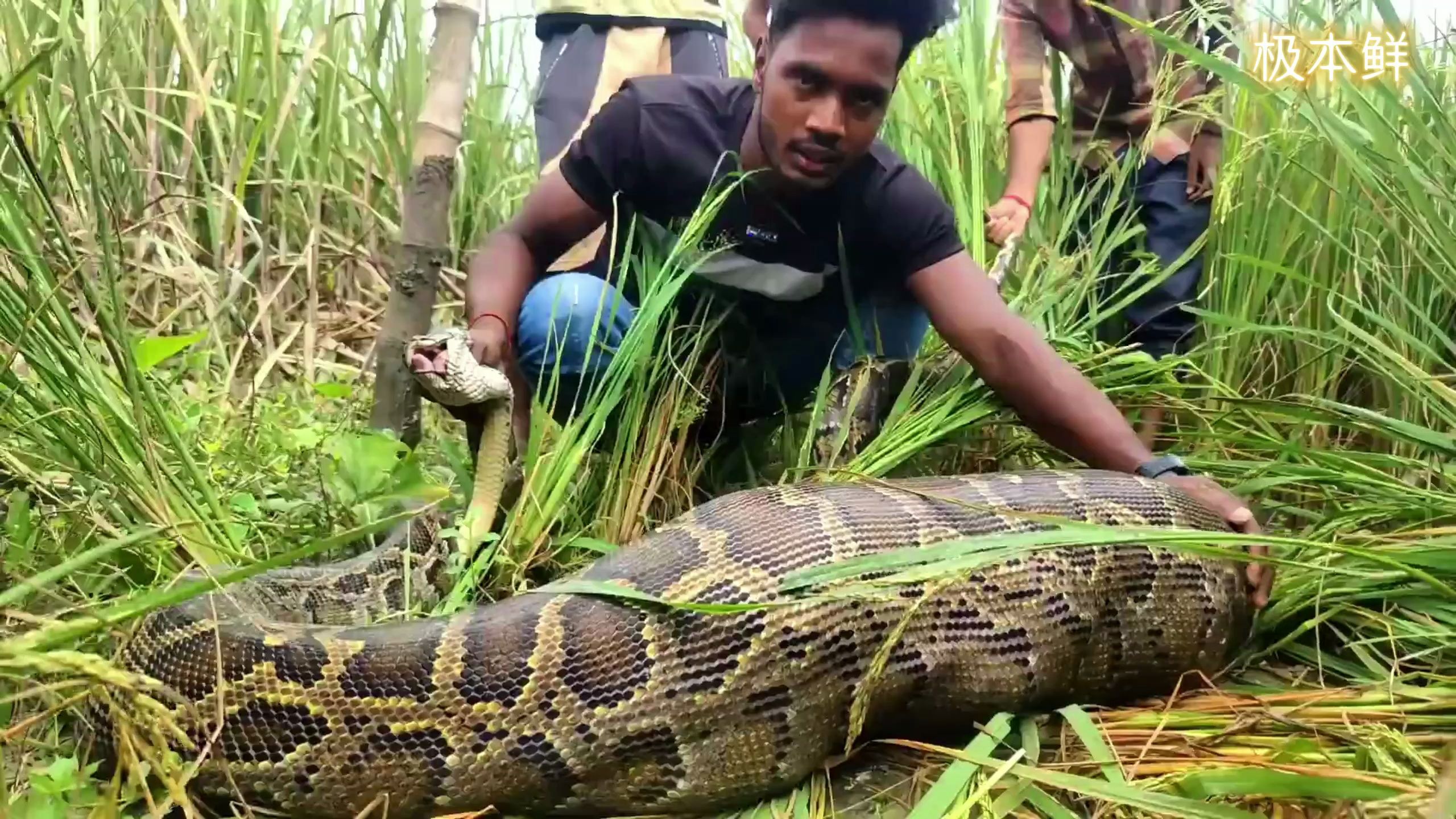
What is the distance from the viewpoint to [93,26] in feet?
10.2

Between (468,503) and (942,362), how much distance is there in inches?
54.6

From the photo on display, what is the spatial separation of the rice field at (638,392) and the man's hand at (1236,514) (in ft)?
0.21

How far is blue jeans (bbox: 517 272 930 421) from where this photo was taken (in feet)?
7.75

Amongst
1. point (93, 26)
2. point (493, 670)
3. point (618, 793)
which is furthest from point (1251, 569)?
point (93, 26)

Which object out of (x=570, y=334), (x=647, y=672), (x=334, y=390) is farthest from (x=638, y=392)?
(x=334, y=390)

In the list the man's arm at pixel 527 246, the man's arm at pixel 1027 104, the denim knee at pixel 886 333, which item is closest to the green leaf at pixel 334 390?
the man's arm at pixel 527 246

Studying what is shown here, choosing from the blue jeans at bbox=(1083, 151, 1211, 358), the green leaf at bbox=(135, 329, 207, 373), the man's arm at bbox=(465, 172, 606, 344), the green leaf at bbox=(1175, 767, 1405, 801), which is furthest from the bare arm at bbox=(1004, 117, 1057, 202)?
the green leaf at bbox=(135, 329, 207, 373)

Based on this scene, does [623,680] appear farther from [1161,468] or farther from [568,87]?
[568,87]

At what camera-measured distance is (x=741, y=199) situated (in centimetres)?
238

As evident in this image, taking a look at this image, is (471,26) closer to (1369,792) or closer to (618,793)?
(618,793)

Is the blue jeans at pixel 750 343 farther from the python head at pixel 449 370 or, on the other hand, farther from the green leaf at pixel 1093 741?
the green leaf at pixel 1093 741

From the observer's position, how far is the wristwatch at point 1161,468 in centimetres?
221

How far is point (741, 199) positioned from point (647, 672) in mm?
1319

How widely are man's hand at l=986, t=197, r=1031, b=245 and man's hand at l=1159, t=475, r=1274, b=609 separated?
102 centimetres
